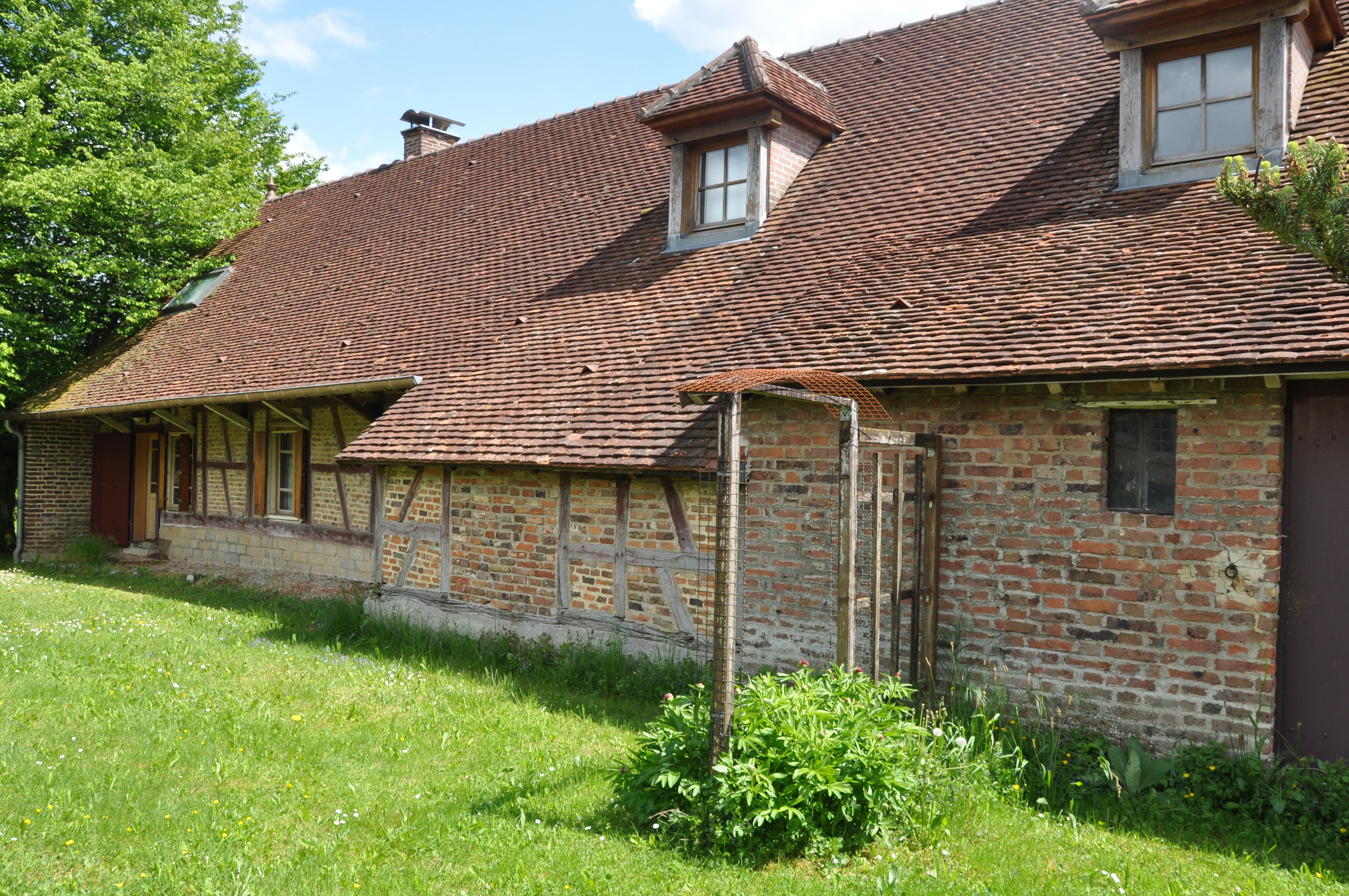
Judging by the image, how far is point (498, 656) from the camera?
356 inches

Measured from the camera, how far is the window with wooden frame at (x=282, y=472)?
540 inches

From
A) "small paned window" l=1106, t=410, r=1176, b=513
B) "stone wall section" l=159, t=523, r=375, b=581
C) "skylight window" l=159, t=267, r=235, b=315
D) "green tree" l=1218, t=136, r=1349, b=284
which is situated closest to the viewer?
"green tree" l=1218, t=136, r=1349, b=284

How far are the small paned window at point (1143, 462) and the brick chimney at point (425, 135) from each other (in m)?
15.0

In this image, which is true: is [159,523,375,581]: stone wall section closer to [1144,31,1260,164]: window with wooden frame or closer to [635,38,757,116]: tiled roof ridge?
[635,38,757,116]: tiled roof ridge

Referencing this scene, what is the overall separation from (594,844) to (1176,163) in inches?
260

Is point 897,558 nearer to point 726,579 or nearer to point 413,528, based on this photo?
point 726,579

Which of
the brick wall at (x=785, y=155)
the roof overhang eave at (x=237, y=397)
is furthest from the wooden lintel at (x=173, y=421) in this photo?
the brick wall at (x=785, y=155)

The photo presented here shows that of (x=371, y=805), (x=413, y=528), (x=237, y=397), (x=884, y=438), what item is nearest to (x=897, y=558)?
(x=884, y=438)

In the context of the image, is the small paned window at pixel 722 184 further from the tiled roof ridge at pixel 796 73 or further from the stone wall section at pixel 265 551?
the stone wall section at pixel 265 551

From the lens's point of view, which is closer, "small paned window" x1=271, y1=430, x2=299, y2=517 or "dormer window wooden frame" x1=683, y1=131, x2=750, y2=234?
"dormer window wooden frame" x1=683, y1=131, x2=750, y2=234

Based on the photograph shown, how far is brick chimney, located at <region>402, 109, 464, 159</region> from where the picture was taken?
1834cm

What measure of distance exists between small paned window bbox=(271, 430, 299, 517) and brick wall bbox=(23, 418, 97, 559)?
19.9ft

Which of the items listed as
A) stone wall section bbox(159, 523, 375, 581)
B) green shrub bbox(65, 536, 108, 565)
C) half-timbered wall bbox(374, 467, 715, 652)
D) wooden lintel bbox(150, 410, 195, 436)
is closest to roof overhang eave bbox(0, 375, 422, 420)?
wooden lintel bbox(150, 410, 195, 436)

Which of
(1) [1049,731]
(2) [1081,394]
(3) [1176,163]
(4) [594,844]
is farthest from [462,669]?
(3) [1176,163]
